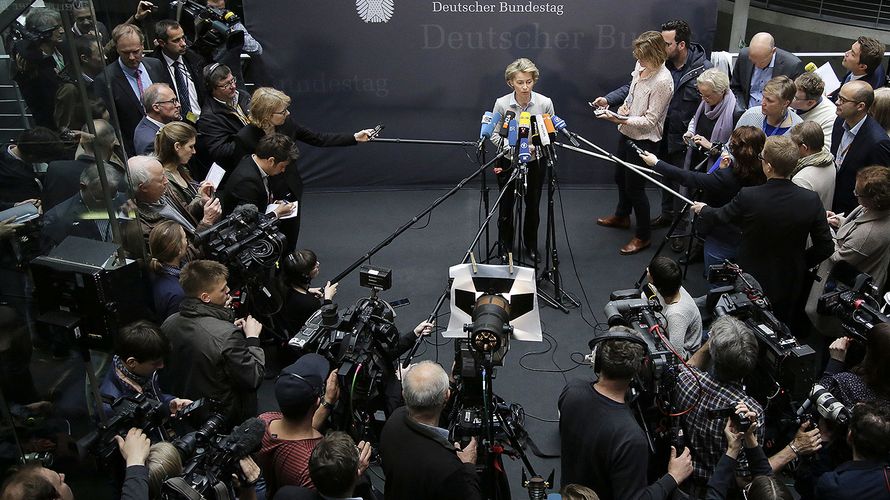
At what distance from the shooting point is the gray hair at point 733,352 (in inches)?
119

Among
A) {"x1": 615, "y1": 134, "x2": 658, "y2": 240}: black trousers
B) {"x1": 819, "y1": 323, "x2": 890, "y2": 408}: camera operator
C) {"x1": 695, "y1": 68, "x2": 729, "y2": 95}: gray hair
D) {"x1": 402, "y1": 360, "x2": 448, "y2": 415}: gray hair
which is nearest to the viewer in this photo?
{"x1": 402, "y1": 360, "x2": 448, "y2": 415}: gray hair

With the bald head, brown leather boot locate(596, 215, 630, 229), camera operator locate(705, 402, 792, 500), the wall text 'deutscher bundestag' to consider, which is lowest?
brown leather boot locate(596, 215, 630, 229)

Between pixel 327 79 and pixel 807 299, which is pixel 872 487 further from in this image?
pixel 327 79

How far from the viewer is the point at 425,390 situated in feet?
9.53

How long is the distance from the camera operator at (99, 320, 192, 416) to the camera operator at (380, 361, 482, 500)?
0.98 m

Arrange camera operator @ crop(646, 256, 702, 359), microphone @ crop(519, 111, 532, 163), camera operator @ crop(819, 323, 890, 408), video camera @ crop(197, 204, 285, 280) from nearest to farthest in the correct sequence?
camera operator @ crop(819, 323, 890, 408)
camera operator @ crop(646, 256, 702, 359)
video camera @ crop(197, 204, 285, 280)
microphone @ crop(519, 111, 532, 163)

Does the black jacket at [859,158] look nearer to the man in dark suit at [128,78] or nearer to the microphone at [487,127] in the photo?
the microphone at [487,127]

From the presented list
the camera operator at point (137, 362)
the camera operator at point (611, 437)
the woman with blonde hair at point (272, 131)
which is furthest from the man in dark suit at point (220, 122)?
the camera operator at point (611, 437)

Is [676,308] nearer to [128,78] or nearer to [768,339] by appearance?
[768,339]

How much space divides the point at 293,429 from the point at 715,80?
4.05 meters

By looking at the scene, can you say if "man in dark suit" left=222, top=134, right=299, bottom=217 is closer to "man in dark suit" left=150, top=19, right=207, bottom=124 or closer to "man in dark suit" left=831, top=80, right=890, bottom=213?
"man in dark suit" left=150, top=19, right=207, bottom=124

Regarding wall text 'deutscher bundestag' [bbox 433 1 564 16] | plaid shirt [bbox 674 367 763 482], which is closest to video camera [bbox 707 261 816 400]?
plaid shirt [bbox 674 367 763 482]

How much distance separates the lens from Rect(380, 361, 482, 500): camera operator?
9.16ft

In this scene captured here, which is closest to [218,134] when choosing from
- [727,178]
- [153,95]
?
[153,95]
